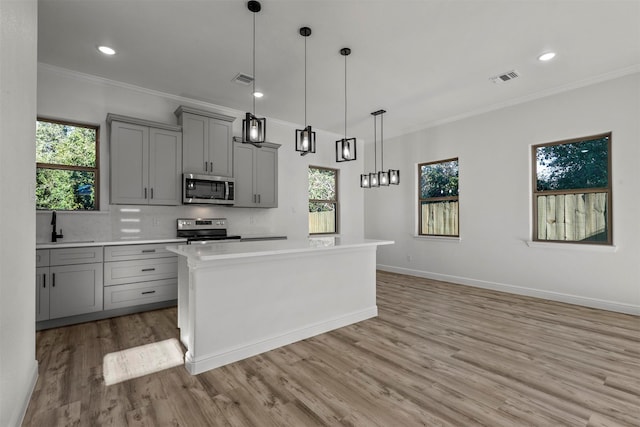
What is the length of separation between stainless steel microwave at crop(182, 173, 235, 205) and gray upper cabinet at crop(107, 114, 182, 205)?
111 millimetres

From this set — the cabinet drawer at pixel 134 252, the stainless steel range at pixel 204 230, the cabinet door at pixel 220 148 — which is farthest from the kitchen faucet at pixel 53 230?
the cabinet door at pixel 220 148

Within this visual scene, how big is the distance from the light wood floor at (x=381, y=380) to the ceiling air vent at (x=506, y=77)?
118 inches

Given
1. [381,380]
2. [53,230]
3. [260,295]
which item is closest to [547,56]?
[381,380]

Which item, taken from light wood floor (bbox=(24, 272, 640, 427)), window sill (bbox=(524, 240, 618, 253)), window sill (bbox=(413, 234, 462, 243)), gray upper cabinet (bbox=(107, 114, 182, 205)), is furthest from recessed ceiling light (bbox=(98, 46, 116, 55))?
window sill (bbox=(524, 240, 618, 253))

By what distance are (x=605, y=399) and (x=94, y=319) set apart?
4.72 meters

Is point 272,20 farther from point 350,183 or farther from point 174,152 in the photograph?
point 350,183

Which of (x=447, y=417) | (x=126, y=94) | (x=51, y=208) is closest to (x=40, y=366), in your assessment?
(x=51, y=208)

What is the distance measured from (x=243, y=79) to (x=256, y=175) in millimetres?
1554

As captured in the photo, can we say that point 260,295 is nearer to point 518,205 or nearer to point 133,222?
point 133,222

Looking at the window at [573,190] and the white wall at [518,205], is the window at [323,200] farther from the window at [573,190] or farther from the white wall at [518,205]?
the window at [573,190]

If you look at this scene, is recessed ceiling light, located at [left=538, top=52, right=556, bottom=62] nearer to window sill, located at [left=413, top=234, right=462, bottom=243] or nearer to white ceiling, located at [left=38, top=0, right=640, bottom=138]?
white ceiling, located at [left=38, top=0, right=640, bottom=138]

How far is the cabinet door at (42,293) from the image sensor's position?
3182 millimetres

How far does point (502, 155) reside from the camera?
4941mm

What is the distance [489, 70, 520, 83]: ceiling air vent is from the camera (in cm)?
386
